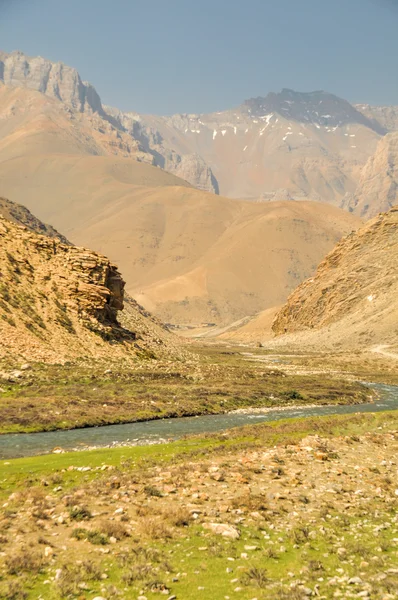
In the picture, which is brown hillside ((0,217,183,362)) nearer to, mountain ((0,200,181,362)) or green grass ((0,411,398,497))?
mountain ((0,200,181,362))

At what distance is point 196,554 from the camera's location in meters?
13.5

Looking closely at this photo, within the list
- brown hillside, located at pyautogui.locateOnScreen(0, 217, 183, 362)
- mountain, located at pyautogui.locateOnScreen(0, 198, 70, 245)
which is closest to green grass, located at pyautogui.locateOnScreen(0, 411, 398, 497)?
brown hillside, located at pyautogui.locateOnScreen(0, 217, 183, 362)

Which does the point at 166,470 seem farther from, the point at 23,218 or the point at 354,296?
the point at 23,218

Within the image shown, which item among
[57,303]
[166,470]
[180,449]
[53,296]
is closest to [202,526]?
[166,470]

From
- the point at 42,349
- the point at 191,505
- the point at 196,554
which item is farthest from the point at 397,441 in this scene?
the point at 42,349

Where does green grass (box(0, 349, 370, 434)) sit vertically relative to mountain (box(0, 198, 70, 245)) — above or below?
below

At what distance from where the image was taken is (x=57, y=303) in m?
61.8

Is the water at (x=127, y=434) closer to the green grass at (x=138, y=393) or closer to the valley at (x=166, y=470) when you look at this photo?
the valley at (x=166, y=470)

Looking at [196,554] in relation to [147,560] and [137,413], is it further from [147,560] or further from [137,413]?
[137,413]

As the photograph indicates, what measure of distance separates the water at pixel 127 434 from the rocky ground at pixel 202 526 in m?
4.78

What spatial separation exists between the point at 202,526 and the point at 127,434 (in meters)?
18.4

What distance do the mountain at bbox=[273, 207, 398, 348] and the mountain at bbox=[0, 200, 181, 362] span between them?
189 feet

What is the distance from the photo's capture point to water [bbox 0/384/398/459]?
1139 inches

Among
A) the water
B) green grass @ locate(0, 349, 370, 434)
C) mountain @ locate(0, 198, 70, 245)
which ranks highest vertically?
mountain @ locate(0, 198, 70, 245)
